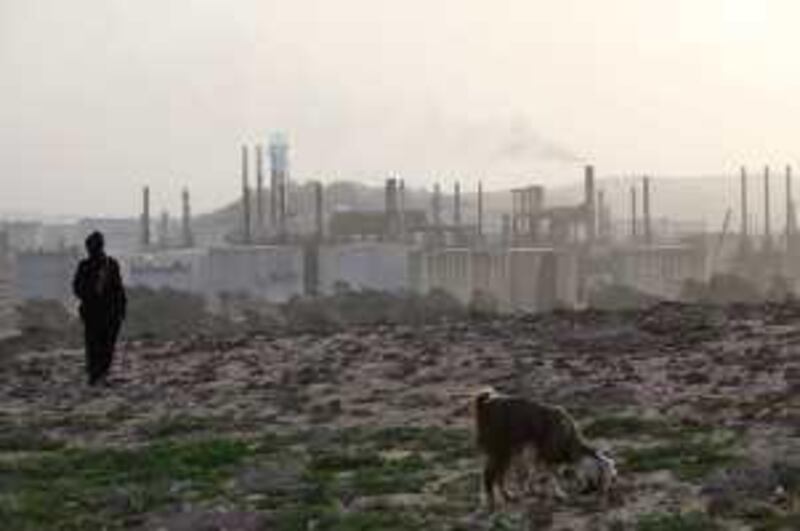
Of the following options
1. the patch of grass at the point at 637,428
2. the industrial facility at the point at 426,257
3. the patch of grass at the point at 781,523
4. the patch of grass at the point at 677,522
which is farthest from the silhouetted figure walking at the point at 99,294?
the industrial facility at the point at 426,257

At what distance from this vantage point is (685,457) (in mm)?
13039

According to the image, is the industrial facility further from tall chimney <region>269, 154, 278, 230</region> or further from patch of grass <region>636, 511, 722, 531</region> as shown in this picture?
patch of grass <region>636, 511, 722, 531</region>

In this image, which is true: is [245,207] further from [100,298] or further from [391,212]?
[100,298]

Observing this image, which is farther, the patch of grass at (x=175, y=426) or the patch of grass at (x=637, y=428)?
the patch of grass at (x=175, y=426)

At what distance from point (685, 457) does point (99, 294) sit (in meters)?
10.1

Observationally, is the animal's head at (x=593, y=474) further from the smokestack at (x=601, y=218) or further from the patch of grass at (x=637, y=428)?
the smokestack at (x=601, y=218)

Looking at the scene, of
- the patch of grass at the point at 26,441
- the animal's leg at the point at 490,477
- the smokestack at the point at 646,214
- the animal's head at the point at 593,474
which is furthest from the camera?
the smokestack at the point at 646,214

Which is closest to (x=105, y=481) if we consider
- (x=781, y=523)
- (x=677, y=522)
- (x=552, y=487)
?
(x=552, y=487)

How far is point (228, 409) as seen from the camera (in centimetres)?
1909

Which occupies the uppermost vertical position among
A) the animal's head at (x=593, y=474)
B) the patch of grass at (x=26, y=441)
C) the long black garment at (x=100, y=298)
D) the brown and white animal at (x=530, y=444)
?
the long black garment at (x=100, y=298)

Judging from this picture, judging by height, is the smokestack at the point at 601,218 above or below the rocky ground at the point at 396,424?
above

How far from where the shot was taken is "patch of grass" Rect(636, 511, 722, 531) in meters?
10.2

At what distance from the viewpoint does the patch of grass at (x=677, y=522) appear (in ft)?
33.4

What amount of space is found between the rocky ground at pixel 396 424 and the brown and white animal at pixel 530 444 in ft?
0.62
